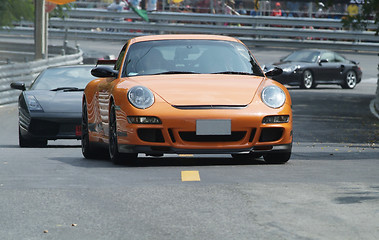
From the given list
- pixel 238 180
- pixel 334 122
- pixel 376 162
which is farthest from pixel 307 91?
pixel 238 180

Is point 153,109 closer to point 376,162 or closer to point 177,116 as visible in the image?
point 177,116

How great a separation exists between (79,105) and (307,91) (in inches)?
696

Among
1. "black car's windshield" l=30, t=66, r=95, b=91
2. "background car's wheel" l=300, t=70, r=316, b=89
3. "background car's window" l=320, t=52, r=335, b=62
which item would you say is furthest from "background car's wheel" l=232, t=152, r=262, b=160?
"background car's window" l=320, t=52, r=335, b=62

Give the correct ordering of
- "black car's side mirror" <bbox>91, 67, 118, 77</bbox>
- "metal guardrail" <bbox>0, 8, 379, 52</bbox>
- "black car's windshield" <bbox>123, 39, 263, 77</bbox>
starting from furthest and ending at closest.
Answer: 1. "metal guardrail" <bbox>0, 8, 379, 52</bbox>
2. "black car's side mirror" <bbox>91, 67, 118, 77</bbox>
3. "black car's windshield" <bbox>123, 39, 263, 77</bbox>

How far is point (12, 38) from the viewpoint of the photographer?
46438mm

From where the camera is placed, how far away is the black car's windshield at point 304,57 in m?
31.4

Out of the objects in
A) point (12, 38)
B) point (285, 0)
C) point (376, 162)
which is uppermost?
point (376, 162)

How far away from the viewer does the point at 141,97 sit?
905cm

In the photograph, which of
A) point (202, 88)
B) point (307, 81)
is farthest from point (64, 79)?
point (307, 81)

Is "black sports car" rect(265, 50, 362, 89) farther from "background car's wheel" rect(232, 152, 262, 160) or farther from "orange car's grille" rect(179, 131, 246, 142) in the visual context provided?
"orange car's grille" rect(179, 131, 246, 142)

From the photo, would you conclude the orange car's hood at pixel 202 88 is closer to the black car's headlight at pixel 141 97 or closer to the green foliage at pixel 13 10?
the black car's headlight at pixel 141 97

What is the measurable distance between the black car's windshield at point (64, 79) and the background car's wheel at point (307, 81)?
55.6 ft

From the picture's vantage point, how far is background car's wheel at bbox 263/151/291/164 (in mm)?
9539

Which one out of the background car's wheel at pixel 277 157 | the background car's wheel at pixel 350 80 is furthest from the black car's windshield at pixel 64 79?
the background car's wheel at pixel 350 80
